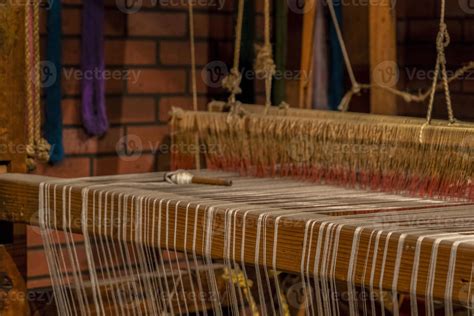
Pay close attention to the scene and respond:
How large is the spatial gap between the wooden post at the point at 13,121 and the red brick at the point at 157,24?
55cm

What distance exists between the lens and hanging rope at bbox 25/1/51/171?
6.66 ft

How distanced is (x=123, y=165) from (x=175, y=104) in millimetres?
211

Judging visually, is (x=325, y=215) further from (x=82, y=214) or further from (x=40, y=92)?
(x=40, y=92)

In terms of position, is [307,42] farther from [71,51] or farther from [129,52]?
[71,51]

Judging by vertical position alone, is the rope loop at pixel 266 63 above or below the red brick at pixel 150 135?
above

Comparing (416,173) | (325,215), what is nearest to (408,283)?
(325,215)

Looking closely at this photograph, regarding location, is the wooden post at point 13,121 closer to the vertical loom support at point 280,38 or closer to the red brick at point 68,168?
the red brick at point 68,168

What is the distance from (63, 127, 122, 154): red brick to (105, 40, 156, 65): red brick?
17 centimetres

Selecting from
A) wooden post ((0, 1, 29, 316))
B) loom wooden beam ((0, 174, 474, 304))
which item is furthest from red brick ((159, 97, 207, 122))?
loom wooden beam ((0, 174, 474, 304))

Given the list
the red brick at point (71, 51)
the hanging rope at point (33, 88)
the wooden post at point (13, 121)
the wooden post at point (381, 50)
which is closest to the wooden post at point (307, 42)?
the wooden post at point (381, 50)

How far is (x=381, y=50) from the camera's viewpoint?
2324mm

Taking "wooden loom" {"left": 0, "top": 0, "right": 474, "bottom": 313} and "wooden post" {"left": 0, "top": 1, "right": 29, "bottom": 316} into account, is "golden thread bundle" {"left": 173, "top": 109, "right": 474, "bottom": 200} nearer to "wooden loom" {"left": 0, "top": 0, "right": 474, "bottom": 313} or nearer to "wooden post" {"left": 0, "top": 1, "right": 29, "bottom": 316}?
"wooden loom" {"left": 0, "top": 0, "right": 474, "bottom": 313}

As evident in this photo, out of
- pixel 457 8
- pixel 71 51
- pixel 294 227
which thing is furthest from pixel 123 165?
pixel 294 227

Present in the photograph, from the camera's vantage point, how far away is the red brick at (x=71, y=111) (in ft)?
7.96
